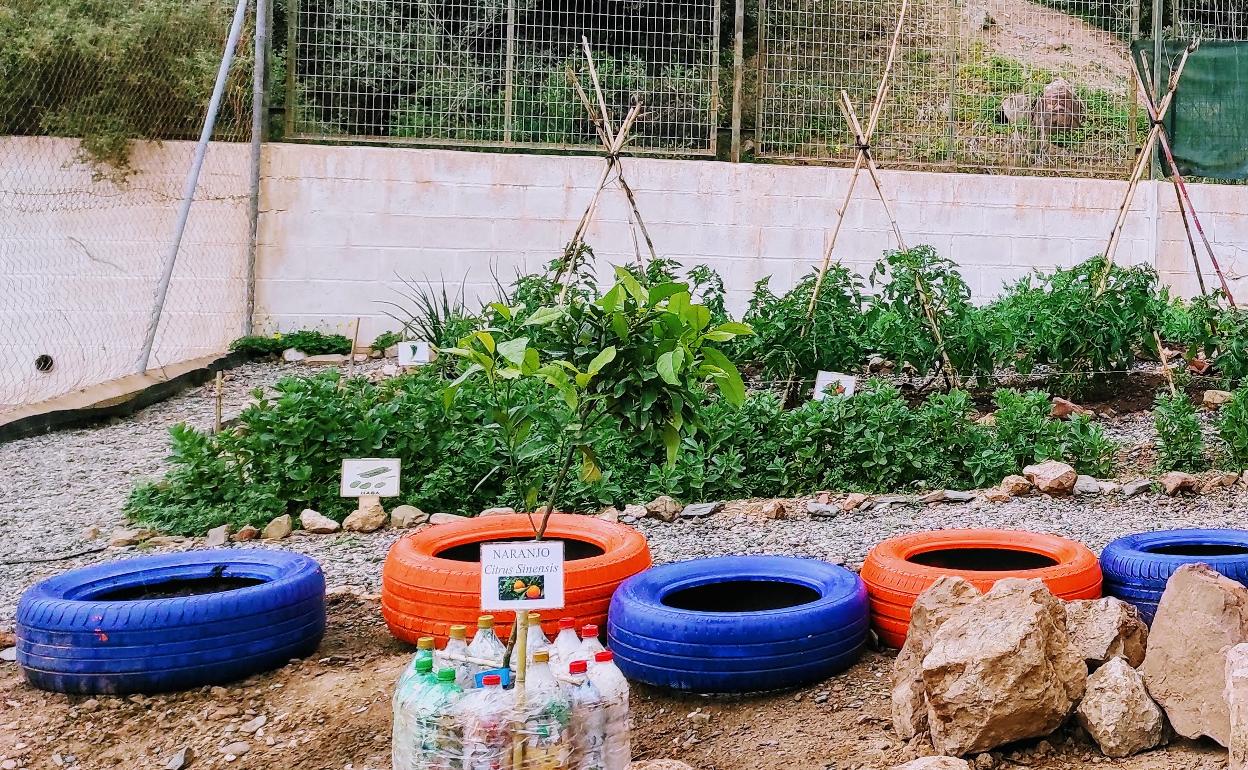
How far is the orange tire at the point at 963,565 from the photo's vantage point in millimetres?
3334

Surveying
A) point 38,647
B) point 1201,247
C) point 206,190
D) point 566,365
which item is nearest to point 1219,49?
point 1201,247

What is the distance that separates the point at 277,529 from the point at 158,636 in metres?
1.72

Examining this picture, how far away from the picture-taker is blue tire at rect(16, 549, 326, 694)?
3154 millimetres

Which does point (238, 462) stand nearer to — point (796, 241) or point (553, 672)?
point (553, 672)

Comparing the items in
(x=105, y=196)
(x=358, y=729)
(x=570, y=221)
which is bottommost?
(x=358, y=729)

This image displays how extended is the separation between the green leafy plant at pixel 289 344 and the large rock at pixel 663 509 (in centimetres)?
476

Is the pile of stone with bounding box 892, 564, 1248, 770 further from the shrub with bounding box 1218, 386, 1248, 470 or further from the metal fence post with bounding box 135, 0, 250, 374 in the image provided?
the metal fence post with bounding box 135, 0, 250, 374

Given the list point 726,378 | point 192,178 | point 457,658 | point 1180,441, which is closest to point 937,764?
point 726,378

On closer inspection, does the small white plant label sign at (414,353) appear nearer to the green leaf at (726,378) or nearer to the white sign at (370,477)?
the white sign at (370,477)

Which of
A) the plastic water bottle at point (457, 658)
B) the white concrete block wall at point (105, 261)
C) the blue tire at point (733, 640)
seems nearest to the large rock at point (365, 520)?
the blue tire at point (733, 640)

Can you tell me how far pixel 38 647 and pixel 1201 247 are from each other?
32.2ft

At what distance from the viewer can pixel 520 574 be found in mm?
2559

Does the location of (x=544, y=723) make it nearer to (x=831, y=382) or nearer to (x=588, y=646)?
(x=588, y=646)

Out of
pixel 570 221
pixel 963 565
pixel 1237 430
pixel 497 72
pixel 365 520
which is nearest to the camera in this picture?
pixel 963 565
